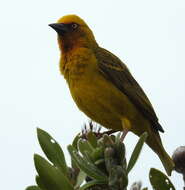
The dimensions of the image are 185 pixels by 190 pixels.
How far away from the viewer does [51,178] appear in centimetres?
157

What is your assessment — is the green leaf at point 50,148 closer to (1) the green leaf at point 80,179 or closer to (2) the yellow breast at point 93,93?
(1) the green leaf at point 80,179

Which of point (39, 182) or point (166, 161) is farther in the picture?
point (166, 161)

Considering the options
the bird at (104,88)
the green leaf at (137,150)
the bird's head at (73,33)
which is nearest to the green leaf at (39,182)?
the green leaf at (137,150)

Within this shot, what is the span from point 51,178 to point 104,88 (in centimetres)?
363

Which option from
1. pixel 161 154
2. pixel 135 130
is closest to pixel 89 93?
pixel 135 130

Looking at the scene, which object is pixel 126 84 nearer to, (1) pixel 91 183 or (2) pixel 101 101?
(2) pixel 101 101

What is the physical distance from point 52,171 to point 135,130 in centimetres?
391

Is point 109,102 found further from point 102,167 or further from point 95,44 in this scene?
point 102,167

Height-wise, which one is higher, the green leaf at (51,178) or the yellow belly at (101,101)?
the green leaf at (51,178)

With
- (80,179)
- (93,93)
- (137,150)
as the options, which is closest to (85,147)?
(80,179)

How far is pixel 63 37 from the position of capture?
19.0ft

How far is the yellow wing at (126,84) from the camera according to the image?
543 centimetres

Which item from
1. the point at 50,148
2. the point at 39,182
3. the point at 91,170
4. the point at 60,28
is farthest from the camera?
the point at 60,28

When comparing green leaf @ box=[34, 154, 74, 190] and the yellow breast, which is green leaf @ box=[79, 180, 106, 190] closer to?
green leaf @ box=[34, 154, 74, 190]
